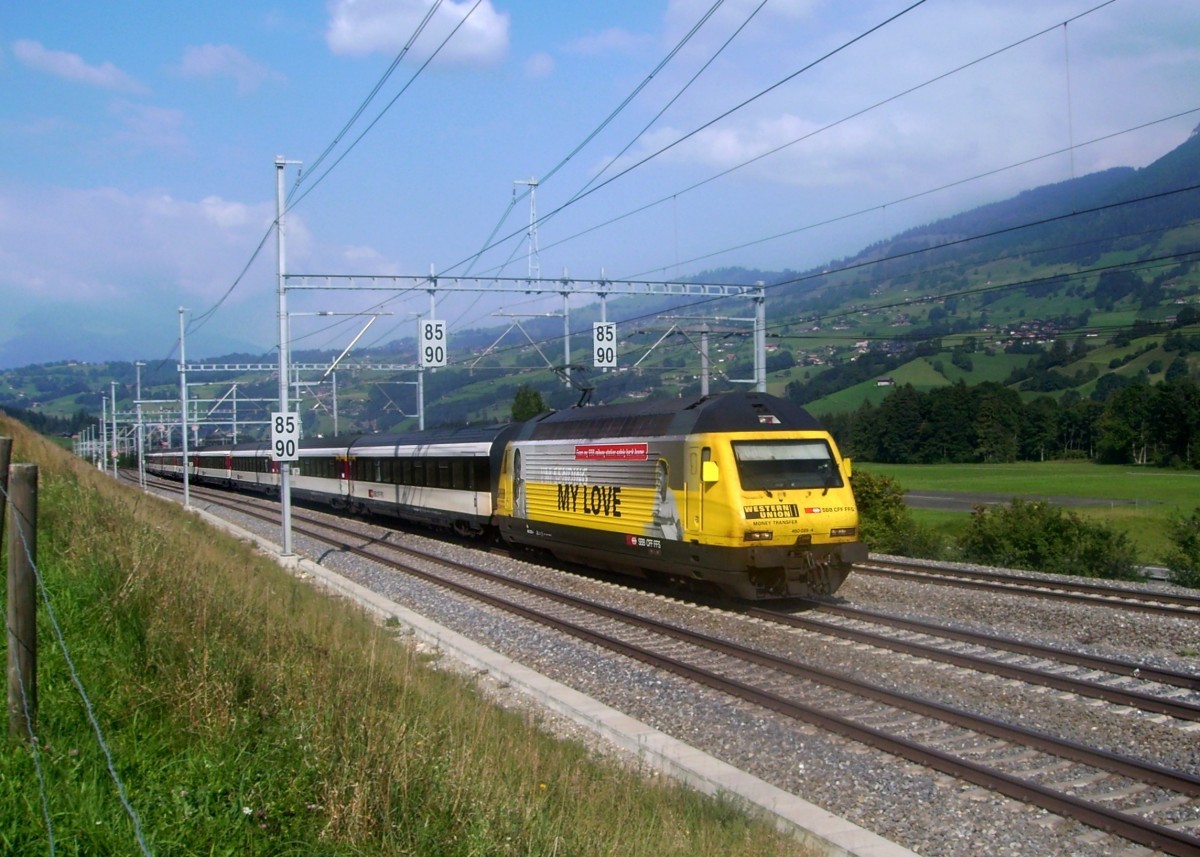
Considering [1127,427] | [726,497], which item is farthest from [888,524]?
[1127,427]

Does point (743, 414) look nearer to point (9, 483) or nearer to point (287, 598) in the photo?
point (287, 598)

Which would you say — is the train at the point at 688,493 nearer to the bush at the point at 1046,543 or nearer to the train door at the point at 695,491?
the train door at the point at 695,491

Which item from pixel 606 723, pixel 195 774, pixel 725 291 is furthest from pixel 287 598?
pixel 725 291

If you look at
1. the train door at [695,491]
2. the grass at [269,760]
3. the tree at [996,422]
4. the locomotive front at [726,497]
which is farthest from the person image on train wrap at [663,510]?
the tree at [996,422]

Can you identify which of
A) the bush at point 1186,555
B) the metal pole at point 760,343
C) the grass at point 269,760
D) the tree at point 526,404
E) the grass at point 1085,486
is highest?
the metal pole at point 760,343

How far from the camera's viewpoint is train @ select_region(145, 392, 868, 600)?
13977 millimetres

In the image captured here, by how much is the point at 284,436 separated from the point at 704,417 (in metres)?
11.8

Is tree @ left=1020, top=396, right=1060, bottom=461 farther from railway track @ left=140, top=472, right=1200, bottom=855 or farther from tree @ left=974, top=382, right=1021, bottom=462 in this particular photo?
railway track @ left=140, top=472, right=1200, bottom=855

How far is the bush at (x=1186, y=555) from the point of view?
62.0 feet

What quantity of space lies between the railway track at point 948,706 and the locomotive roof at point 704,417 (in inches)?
106

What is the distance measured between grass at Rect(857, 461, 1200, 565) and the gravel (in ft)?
44.8

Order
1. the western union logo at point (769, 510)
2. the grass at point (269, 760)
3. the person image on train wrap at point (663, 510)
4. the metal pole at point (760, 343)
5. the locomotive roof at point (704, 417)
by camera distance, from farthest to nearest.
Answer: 1. the metal pole at point (760, 343)
2. the person image on train wrap at point (663, 510)
3. the locomotive roof at point (704, 417)
4. the western union logo at point (769, 510)
5. the grass at point (269, 760)

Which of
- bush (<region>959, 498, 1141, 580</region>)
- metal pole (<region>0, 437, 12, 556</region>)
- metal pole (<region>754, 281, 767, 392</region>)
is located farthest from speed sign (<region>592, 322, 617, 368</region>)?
metal pole (<region>0, 437, 12, 556</region>)

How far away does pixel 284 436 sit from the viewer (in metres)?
23.0
